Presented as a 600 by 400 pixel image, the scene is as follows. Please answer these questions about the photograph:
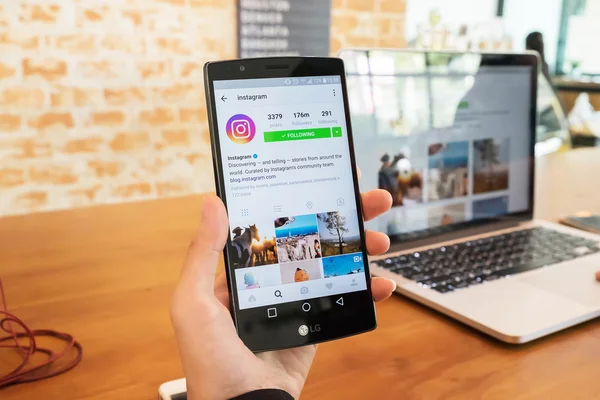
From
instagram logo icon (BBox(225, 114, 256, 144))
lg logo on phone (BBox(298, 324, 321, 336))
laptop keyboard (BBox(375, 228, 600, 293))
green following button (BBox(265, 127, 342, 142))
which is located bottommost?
laptop keyboard (BBox(375, 228, 600, 293))

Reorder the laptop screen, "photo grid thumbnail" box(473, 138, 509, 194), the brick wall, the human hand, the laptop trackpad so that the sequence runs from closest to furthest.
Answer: the human hand
the laptop trackpad
the laptop screen
"photo grid thumbnail" box(473, 138, 509, 194)
the brick wall

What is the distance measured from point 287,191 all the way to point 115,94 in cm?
157

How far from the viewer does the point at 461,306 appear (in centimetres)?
66

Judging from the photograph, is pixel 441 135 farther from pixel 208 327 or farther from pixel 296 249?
pixel 208 327

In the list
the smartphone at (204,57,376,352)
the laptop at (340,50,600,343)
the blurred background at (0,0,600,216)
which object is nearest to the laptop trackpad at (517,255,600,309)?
the laptop at (340,50,600,343)

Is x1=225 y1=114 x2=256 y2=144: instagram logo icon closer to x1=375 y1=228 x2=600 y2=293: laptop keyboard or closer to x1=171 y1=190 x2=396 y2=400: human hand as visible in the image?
x1=171 y1=190 x2=396 y2=400: human hand

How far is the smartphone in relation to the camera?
521 millimetres

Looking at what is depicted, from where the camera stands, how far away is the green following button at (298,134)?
0.55 metres

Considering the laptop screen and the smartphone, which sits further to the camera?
the laptop screen

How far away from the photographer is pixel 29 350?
1.88ft

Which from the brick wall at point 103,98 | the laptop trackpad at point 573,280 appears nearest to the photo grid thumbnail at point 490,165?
the laptop trackpad at point 573,280

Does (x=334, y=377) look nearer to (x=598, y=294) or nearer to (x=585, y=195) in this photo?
(x=598, y=294)

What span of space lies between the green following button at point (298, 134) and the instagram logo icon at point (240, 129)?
0.05 feet

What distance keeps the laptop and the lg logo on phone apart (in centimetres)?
20
